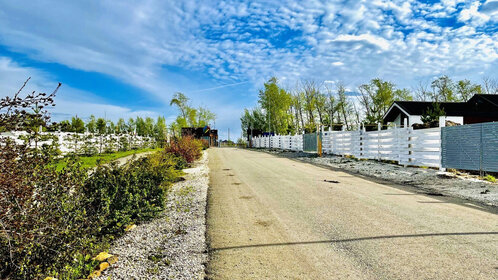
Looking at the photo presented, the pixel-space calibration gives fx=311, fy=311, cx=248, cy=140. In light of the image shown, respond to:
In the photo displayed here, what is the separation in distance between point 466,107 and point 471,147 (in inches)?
1026

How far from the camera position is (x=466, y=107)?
31.0 m

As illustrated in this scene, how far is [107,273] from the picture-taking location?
331 centimetres

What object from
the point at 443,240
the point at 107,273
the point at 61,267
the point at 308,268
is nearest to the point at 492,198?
the point at 443,240

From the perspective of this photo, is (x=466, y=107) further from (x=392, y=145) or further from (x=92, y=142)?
(x=92, y=142)

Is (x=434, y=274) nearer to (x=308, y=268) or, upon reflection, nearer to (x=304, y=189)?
(x=308, y=268)

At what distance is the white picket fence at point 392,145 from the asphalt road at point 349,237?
5.32 m

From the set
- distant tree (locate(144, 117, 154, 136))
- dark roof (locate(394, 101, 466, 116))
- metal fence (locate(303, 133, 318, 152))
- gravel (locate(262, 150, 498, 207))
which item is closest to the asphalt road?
gravel (locate(262, 150, 498, 207))

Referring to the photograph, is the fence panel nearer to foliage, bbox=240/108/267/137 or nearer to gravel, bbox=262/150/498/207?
gravel, bbox=262/150/498/207

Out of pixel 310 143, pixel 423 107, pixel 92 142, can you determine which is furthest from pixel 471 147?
pixel 423 107

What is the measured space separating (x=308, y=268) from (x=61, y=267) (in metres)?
2.59

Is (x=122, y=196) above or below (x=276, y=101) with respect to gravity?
below

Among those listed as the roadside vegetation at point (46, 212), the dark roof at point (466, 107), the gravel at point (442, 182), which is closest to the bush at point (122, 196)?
the roadside vegetation at point (46, 212)

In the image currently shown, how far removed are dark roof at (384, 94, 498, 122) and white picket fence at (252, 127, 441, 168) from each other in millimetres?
12290

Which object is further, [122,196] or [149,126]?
[149,126]
